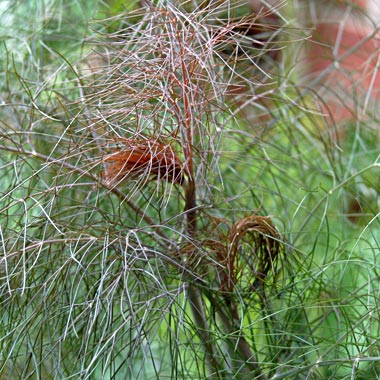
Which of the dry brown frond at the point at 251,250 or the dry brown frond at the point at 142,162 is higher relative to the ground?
the dry brown frond at the point at 142,162

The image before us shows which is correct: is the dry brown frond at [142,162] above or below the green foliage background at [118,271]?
above

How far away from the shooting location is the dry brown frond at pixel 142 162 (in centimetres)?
69

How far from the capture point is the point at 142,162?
2.35 feet

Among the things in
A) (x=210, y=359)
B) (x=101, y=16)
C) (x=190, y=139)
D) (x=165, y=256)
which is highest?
(x=101, y=16)

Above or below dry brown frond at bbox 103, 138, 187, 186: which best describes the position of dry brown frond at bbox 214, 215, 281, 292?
below

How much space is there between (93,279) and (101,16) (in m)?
0.52

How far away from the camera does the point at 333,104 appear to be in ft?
4.21

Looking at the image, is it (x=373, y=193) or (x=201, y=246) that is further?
(x=373, y=193)

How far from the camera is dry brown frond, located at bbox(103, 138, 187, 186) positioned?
689 millimetres

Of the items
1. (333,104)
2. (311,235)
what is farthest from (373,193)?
(333,104)

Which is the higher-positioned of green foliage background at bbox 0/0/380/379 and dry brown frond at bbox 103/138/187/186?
dry brown frond at bbox 103/138/187/186

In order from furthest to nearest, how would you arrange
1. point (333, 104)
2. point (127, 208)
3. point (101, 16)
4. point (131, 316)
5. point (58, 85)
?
point (333, 104) < point (101, 16) < point (58, 85) < point (127, 208) < point (131, 316)

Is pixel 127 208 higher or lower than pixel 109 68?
lower

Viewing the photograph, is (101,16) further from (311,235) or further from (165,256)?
(165,256)
